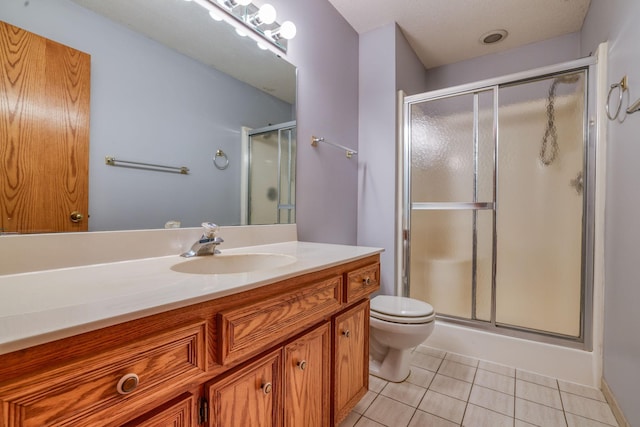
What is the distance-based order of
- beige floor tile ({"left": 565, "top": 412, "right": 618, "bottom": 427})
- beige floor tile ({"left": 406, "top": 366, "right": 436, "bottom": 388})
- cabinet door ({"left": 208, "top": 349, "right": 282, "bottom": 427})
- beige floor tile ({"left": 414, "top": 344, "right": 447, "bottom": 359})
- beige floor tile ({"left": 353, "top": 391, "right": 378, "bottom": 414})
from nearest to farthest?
1. cabinet door ({"left": 208, "top": 349, "right": 282, "bottom": 427})
2. beige floor tile ({"left": 565, "top": 412, "right": 618, "bottom": 427})
3. beige floor tile ({"left": 353, "top": 391, "right": 378, "bottom": 414})
4. beige floor tile ({"left": 406, "top": 366, "right": 436, "bottom": 388})
5. beige floor tile ({"left": 414, "top": 344, "right": 447, "bottom": 359})

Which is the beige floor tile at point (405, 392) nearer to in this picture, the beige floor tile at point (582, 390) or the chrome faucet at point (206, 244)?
the beige floor tile at point (582, 390)

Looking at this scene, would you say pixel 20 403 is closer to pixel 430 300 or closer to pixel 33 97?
pixel 33 97

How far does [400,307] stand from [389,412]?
512mm

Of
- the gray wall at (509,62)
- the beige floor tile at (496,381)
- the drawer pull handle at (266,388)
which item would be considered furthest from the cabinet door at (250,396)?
the gray wall at (509,62)

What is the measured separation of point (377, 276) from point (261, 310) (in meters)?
0.80

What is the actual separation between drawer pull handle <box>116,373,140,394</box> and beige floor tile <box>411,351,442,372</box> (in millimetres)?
1785

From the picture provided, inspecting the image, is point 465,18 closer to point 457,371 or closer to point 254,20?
point 254,20

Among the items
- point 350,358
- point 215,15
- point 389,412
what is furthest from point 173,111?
point 389,412

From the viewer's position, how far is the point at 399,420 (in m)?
1.37

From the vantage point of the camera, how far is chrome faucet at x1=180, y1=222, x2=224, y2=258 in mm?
1083

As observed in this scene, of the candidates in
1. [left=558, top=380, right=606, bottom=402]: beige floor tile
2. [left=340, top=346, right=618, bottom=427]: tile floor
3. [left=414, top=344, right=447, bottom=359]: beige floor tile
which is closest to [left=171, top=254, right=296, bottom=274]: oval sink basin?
[left=340, top=346, right=618, bottom=427]: tile floor

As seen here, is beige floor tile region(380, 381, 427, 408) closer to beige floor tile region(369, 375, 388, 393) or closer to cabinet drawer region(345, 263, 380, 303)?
beige floor tile region(369, 375, 388, 393)

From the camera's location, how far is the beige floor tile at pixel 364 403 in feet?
4.72

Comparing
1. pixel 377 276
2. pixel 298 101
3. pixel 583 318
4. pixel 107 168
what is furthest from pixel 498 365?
pixel 107 168
